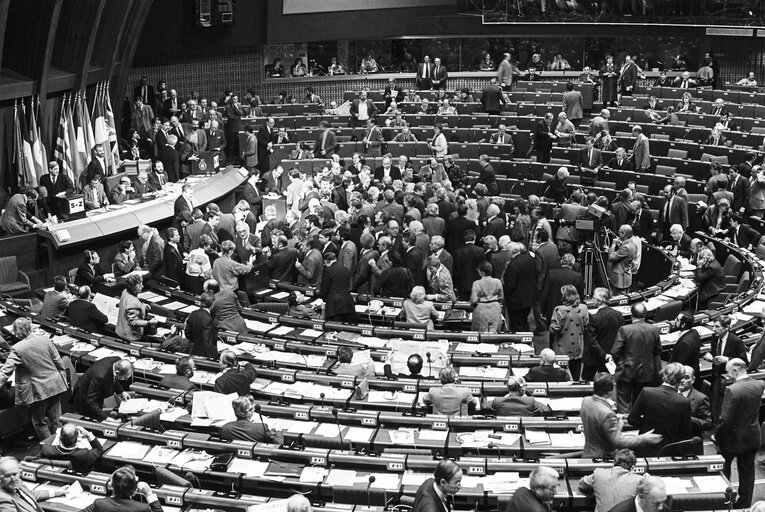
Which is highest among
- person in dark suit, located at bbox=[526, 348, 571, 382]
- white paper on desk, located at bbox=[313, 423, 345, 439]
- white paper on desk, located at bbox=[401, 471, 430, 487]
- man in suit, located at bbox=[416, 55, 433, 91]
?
man in suit, located at bbox=[416, 55, 433, 91]

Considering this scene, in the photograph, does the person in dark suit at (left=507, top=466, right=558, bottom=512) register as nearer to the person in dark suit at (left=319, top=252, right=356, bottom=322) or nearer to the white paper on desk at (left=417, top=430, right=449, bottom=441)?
the white paper on desk at (left=417, top=430, right=449, bottom=441)

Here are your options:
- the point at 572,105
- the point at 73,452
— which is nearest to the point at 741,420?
the point at 73,452

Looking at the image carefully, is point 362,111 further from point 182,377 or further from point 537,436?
point 537,436

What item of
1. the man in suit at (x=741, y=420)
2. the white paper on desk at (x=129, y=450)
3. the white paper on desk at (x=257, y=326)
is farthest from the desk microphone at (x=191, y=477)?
the man in suit at (x=741, y=420)

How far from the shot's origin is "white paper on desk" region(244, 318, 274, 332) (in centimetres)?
1547

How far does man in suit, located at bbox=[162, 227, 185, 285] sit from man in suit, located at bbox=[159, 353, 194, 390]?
5094 millimetres

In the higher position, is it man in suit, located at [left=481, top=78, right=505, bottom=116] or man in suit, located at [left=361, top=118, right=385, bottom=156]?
man in suit, located at [left=481, top=78, right=505, bottom=116]

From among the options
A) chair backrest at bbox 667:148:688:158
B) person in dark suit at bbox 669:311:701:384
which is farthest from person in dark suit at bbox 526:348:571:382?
chair backrest at bbox 667:148:688:158

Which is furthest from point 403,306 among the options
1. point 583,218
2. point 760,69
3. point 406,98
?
point 760,69

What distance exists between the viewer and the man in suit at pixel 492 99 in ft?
98.0

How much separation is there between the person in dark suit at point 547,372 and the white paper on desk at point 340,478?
→ 332cm

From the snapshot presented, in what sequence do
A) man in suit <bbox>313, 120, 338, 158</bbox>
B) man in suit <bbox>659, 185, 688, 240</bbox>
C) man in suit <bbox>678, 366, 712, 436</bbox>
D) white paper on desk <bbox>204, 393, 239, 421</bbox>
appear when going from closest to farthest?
man in suit <bbox>678, 366, 712, 436</bbox> < white paper on desk <bbox>204, 393, 239, 421</bbox> < man in suit <bbox>659, 185, 688, 240</bbox> < man in suit <bbox>313, 120, 338, 158</bbox>

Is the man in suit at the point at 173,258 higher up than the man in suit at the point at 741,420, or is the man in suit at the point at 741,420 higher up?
the man in suit at the point at 173,258

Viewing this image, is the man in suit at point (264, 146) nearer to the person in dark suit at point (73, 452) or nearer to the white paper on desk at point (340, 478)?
the person in dark suit at point (73, 452)
